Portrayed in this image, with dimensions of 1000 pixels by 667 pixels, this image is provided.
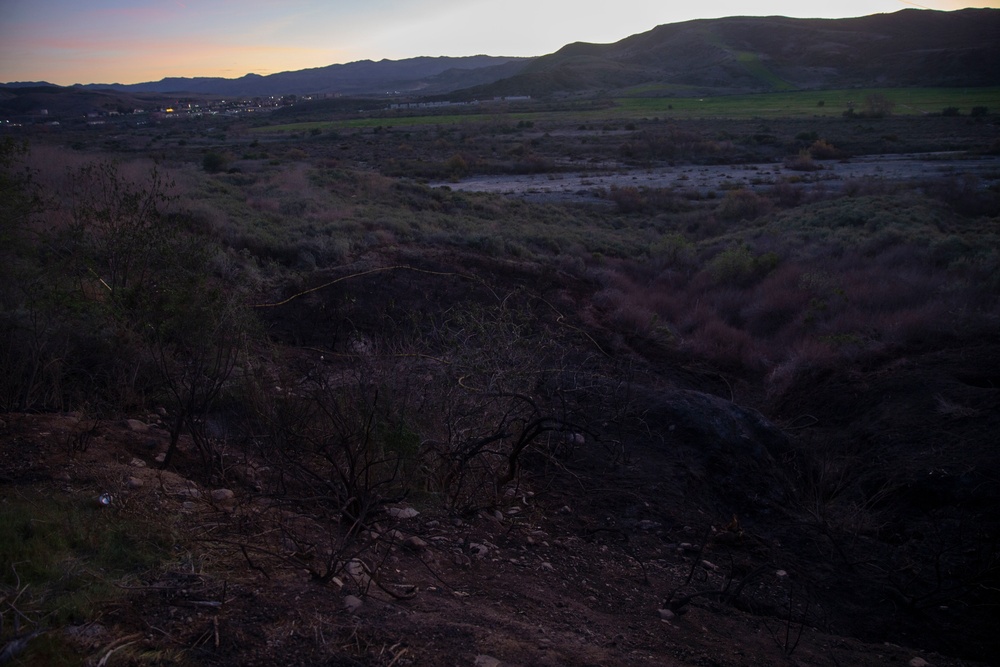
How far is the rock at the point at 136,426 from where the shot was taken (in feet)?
16.6

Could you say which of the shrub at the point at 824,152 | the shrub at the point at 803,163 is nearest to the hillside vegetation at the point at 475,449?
the shrub at the point at 803,163

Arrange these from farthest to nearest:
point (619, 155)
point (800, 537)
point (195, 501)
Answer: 1. point (619, 155)
2. point (800, 537)
3. point (195, 501)

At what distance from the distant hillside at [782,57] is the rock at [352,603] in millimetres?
56638

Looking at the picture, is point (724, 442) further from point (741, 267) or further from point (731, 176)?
point (731, 176)

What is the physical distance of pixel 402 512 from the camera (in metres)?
4.55

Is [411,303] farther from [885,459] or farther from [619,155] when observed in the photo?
[619,155]

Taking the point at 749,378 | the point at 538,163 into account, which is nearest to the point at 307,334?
the point at 749,378

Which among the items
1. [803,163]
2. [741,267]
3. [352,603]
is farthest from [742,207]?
[352,603]

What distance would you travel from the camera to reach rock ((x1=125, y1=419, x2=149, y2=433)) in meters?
5.06

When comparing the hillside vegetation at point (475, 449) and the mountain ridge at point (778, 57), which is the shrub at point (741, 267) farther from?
the mountain ridge at point (778, 57)

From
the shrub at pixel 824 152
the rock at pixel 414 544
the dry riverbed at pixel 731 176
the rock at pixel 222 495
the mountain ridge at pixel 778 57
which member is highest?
the mountain ridge at pixel 778 57

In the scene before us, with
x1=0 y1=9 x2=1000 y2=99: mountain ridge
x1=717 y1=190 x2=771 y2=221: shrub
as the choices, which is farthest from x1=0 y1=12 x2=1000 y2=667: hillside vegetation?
x1=0 y1=9 x2=1000 y2=99: mountain ridge

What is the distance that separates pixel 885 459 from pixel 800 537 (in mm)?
2011

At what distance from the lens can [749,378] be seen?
10.8 m
